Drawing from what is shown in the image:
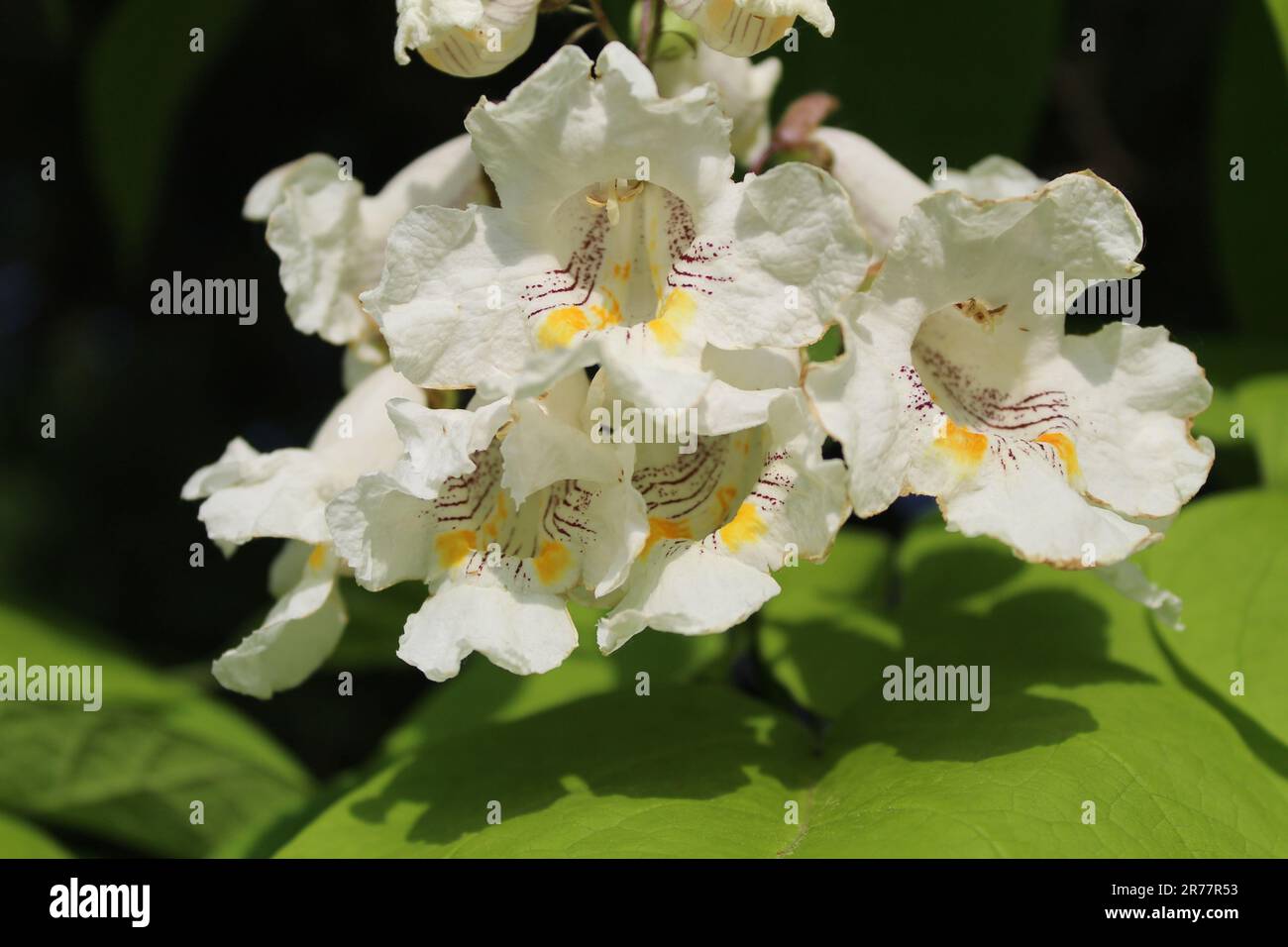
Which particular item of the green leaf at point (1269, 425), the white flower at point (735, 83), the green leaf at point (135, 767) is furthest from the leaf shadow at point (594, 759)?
the green leaf at point (1269, 425)

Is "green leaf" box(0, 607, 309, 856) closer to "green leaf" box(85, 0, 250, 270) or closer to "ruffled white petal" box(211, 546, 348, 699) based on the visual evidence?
"ruffled white petal" box(211, 546, 348, 699)

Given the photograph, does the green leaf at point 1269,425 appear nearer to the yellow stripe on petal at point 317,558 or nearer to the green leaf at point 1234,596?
the green leaf at point 1234,596

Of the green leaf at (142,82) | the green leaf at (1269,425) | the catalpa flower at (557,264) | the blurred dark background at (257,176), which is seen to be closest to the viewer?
the catalpa flower at (557,264)

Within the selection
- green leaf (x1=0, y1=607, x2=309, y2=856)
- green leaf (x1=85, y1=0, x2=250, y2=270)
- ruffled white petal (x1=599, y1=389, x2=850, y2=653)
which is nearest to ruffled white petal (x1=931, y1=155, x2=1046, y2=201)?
ruffled white petal (x1=599, y1=389, x2=850, y2=653)

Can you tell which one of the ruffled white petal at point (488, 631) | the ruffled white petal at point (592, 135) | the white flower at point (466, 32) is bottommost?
the ruffled white petal at point (488, 631)

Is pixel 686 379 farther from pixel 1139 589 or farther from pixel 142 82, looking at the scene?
pixel 142 82

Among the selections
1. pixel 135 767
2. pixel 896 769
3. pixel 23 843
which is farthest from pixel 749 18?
pixel 135 767
